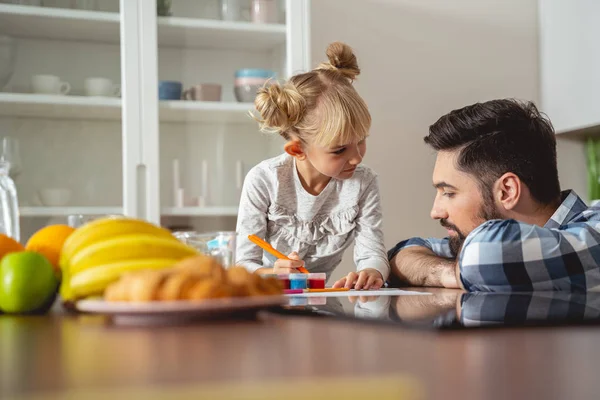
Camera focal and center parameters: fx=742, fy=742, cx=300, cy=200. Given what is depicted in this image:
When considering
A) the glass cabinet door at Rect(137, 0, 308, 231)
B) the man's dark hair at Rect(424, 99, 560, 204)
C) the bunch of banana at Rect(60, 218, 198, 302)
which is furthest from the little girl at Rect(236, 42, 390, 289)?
the bunch of banana at Rect(60, 218, 198, 302)

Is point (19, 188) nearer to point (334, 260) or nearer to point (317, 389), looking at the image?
point (334, 260)

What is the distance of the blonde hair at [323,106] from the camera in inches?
77.7

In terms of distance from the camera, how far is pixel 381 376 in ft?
1.13

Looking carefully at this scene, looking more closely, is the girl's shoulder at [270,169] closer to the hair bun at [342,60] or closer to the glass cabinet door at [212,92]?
the hair bun at [342,60]

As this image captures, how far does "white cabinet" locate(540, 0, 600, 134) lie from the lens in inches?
120

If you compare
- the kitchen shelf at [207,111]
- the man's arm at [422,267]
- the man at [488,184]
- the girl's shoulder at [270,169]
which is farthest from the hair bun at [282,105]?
the kitchen shelf at [207,111]

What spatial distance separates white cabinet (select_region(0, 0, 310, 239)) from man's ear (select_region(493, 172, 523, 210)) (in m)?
1.15

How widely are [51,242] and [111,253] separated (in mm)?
165

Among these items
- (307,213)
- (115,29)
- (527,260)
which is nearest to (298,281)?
(527,260)

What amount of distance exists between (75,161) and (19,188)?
8.4 inches

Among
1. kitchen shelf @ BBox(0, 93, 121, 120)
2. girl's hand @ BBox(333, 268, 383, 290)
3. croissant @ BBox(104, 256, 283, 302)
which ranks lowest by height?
girl's hand @ BBox(333, 268, 383, 290)

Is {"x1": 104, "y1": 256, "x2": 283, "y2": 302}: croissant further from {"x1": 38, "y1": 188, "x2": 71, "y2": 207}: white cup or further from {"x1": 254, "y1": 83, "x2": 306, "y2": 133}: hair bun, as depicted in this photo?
{"x1": 38, "y1": 188, "x2": 71, "y2": 207}: white cup

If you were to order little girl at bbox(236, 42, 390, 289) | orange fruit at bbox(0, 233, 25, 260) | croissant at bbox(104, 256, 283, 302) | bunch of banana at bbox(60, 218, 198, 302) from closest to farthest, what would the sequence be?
croissant at bbox(104, 256, 283, 302) → bunch of banana at bbox(60, 218, 198, 302) → orange fruit at bbox(0, 233, 25, 260) → little girl at bbox(236, 42, 390, 289)

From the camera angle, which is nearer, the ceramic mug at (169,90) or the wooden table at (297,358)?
the wooden table at (297,358)
